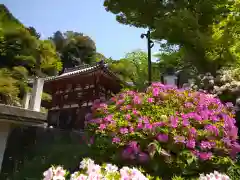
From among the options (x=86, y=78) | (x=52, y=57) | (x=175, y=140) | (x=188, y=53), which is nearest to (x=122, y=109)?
(x=175, y=140)

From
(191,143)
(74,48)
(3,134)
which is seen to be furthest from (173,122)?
(74,48)

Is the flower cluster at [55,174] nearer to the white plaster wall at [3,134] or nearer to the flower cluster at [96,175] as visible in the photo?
the flower cluster at [96,175]

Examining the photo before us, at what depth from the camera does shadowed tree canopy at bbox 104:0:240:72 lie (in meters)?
10.0

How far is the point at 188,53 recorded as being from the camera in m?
11.0

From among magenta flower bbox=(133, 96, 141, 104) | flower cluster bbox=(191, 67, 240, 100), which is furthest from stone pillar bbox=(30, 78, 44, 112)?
flower cluster bbox=(191, 67, 240, 100)

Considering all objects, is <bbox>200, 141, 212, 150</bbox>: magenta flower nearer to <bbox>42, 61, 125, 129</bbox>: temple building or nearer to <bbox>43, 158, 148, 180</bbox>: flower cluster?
<bbox>43, 158, 148, 180</bbox>: flower cluster

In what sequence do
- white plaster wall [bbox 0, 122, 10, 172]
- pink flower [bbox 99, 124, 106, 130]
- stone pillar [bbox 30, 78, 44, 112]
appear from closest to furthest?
1. white plaster wall [bbox 0, 122, 10, 172]
2. pink flower [bbox 99, 124, 106, 130]
3. stone pillar [bbox 30, 78, 44, 112]

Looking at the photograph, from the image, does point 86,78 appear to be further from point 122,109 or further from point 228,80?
point 122,109

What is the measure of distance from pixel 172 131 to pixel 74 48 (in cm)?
3669

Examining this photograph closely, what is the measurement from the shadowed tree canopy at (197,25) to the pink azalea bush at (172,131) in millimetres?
→ 5624

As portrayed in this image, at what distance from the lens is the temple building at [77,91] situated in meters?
18.3

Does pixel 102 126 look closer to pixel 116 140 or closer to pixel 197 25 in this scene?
pixel 116 140

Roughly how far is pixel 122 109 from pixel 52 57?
28.4 metres

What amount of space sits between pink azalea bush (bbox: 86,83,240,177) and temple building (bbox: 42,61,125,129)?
12264 mm
